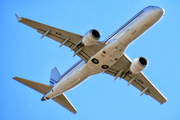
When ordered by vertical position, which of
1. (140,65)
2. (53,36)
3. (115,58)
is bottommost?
(140,65)

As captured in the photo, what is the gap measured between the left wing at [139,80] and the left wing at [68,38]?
5.11 meters

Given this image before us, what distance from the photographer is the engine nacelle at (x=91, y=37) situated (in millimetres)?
26406

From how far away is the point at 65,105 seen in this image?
34750 mm

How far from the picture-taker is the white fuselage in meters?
26.2

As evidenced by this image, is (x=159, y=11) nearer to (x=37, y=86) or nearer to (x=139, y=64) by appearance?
(x=139, y=64)

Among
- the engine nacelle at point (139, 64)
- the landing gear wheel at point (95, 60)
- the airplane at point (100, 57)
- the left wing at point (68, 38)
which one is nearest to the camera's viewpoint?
the airplane at point (100, 57)

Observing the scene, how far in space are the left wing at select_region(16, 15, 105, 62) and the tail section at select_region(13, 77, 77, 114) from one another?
752 centimetres

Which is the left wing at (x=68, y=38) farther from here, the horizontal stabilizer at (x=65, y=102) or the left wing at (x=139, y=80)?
the horizontal stabilizer at (x=65, y=102)

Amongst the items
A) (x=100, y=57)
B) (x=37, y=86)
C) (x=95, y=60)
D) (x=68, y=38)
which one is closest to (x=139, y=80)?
(x=95, y=60)

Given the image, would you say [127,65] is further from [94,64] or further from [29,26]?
[29,26]

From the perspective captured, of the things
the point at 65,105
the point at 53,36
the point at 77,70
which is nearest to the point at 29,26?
the point at 53,36

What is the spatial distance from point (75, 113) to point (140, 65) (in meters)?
12.8

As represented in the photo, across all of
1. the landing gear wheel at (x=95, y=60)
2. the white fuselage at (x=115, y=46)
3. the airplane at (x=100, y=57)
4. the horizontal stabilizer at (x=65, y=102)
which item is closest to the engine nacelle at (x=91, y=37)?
the airplane at (x=100, y=57)

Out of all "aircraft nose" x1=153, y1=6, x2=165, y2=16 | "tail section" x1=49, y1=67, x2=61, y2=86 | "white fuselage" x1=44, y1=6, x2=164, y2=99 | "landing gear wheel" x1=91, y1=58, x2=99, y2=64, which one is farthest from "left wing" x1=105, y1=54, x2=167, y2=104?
"aircraft nose" x1=153, y1=6, x2=165, y2=16
